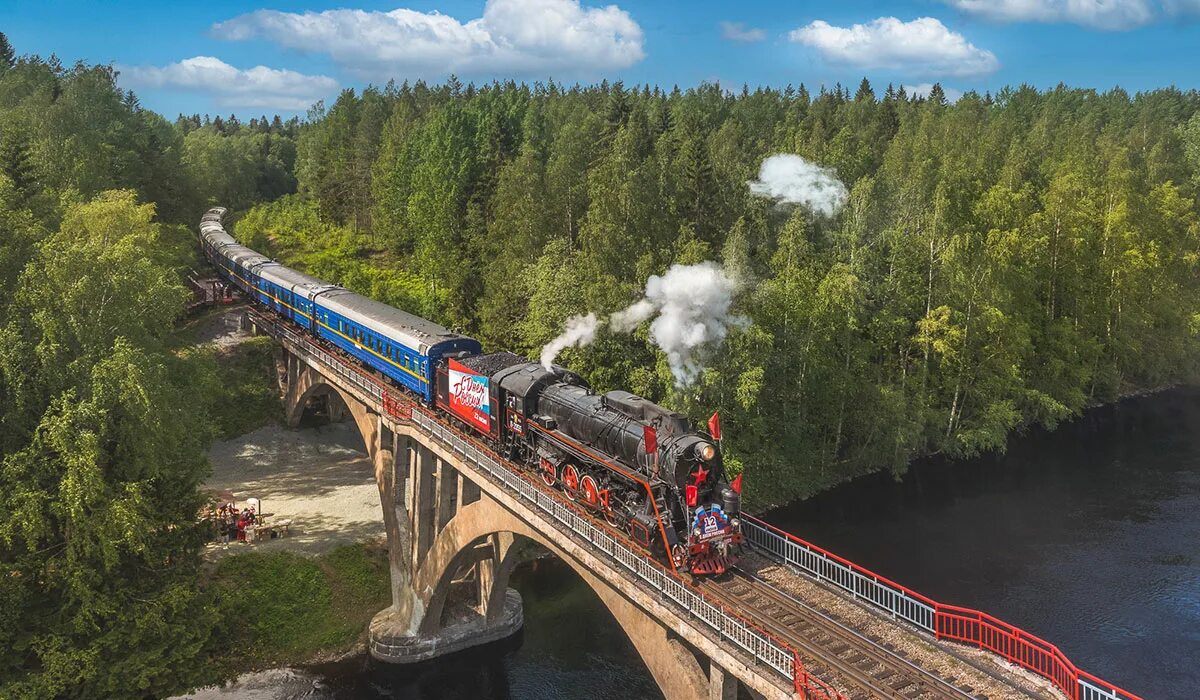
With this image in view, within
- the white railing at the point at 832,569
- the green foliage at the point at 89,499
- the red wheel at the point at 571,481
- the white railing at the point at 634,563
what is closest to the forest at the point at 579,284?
the green foliage at the point at 89,499

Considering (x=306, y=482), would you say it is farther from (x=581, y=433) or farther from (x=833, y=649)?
(x=833, y=649)

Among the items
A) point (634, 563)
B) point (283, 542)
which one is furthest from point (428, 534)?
point (634, 563)

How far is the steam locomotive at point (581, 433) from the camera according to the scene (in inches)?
768

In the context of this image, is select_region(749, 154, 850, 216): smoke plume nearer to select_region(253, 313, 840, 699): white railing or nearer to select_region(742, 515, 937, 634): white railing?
select_region(253, 313, 840, 699): white railing

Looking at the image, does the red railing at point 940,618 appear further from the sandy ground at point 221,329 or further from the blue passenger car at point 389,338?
the sandy ground at point 221,329

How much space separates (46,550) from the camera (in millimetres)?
22281

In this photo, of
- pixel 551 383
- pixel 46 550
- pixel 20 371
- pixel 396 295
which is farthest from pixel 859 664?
pixel 396 295

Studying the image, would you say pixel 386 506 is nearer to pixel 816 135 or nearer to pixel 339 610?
pixel 339 610

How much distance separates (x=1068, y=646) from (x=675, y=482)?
19.3m

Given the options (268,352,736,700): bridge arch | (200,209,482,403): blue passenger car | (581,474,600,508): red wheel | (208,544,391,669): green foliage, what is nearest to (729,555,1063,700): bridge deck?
(581,474,600,508): red wheel

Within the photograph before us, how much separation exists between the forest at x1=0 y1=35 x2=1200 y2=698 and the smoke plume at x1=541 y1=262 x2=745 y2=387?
2.01ft

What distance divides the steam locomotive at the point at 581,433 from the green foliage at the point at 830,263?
6.66 metres

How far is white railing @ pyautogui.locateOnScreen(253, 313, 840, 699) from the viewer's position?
15.1 m

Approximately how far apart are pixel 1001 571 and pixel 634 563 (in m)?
23.3
